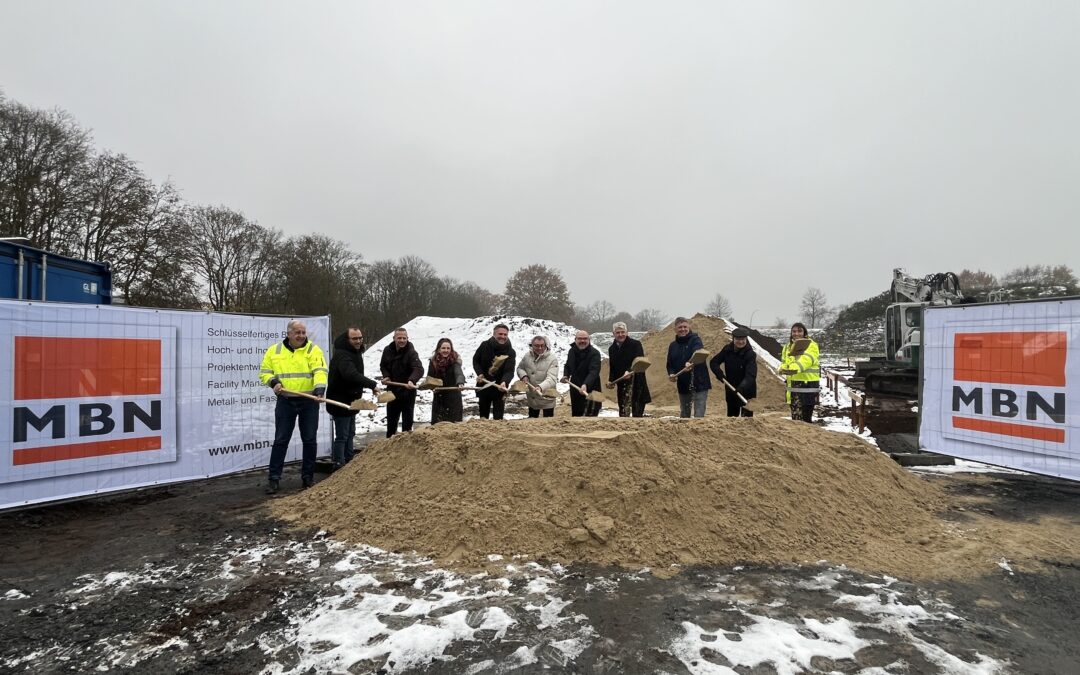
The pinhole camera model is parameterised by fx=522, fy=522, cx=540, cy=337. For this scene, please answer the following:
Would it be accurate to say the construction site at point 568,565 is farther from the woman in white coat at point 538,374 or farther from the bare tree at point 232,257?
the bare tree at point 232,257

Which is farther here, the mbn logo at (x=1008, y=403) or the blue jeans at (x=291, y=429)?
the blue jeans at (x=291, y=429)

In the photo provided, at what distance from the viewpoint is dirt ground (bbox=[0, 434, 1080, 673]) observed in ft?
8.30

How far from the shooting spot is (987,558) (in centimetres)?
379

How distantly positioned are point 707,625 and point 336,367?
15.8ft

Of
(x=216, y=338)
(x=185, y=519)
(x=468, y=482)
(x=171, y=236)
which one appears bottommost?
(x=185, y=519)

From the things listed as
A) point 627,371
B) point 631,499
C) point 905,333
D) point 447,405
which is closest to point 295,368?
point 447,405

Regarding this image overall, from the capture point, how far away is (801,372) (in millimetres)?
A: 6906

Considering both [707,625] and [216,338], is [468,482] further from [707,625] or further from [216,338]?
[216,338]

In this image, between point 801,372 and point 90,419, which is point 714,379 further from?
point 90,419

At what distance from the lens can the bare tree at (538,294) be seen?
4353 cm

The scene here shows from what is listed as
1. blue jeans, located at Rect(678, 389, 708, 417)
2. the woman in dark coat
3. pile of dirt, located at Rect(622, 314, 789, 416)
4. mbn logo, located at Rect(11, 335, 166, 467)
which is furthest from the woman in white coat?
pile of dirt, located at Rect(622, 314, 789, 416)

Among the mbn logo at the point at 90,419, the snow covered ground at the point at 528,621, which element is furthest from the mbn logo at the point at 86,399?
the snow covered ground at the point at 528,621

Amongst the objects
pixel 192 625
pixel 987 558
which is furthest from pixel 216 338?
pixel 987 558

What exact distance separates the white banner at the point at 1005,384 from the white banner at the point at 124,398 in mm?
8440
